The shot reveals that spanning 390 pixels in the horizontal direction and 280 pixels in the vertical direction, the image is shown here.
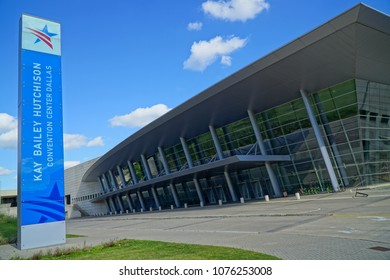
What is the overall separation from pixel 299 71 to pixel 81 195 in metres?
72.4

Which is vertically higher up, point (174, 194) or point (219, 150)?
point (219, 150)

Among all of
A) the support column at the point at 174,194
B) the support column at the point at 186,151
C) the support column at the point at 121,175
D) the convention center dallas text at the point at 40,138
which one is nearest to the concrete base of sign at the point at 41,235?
the convention center dallas text at the point at 40,138

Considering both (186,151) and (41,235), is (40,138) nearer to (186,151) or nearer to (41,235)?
(41,235)

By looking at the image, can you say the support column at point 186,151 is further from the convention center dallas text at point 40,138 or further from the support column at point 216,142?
the convention center dallas text at point 40,138

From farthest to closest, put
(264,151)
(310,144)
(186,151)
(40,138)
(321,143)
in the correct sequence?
(186,151) → (264,151) → (310,144) → (321,143) → (40,138)

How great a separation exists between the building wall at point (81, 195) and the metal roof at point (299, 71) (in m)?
46.6

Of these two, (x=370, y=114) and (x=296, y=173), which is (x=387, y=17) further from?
(x=296, y=173)

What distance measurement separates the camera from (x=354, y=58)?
2347 cm

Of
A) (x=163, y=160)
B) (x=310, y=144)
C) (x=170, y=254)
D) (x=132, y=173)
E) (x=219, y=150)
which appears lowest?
(x=170, y=254)

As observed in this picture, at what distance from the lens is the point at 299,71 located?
2556 cm

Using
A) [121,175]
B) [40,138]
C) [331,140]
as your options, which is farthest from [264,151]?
[121,175]

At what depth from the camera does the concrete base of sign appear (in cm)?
1293

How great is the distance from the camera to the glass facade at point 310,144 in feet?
93.7

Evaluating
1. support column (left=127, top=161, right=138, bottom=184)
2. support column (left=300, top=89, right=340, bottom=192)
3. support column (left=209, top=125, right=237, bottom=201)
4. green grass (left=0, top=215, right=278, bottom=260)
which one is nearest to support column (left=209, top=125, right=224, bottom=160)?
support column (left=209, top=125, right=237, bottom=201)
